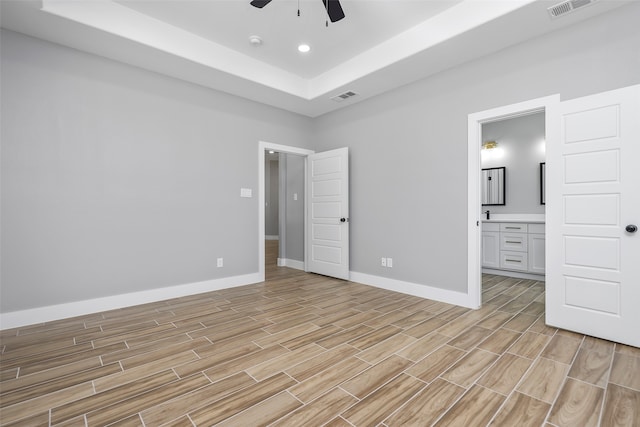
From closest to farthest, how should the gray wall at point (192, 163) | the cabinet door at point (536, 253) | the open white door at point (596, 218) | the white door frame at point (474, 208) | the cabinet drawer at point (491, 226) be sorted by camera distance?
1. the open white door at point (596, 218)
2. the gray wall at point (192, 163)
3. the white door frame at point (474, 208)
4. the cabinet door at point (536, 253)
5. the cabinet drawer at point (491, 226)

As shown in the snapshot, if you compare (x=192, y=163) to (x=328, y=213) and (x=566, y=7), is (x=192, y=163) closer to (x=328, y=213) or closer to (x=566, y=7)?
(x=328, y=213)

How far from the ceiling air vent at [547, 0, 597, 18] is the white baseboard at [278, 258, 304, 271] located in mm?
4700

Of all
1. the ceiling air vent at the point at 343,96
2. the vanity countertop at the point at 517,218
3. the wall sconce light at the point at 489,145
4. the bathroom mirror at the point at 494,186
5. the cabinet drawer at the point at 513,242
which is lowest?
the cabinet drawer at the point at 513,242

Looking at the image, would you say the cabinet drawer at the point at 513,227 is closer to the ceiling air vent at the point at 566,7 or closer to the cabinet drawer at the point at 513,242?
the cabinet drawer at the point at 513,242

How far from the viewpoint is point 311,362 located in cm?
217

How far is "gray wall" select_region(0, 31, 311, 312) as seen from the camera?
2.86 m

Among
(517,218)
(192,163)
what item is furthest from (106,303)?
(517,218)

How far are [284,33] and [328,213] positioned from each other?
261 centimetres

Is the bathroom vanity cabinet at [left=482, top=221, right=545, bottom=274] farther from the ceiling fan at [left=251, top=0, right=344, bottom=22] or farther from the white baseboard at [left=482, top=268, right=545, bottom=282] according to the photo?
the ceiling fan at [left=251, top=0, right=344, bottom=22]

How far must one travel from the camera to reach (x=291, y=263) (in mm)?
5930

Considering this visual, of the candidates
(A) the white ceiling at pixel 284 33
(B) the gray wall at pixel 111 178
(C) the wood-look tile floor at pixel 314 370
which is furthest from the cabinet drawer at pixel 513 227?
(B) the gray wall at pixel 111 178

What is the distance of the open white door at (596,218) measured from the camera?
7.85 feet

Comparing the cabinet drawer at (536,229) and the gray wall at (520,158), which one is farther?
the gray wall at (520,158)

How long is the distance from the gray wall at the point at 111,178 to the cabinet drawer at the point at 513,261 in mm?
4143
